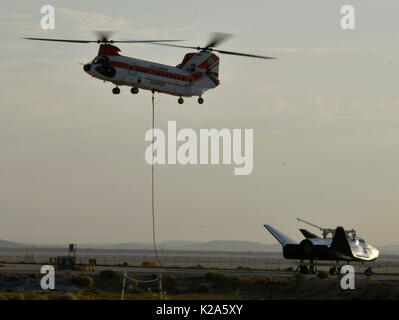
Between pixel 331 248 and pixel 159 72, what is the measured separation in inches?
768

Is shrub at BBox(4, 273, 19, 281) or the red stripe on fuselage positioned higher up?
the red stripe on fuselage

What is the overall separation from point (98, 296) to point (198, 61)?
22.9 m

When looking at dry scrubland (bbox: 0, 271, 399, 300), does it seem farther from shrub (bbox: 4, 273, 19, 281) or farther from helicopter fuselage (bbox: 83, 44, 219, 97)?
helicopter fuselage (bbox: 83, 44, 219, 97)

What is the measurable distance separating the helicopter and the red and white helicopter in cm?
1423

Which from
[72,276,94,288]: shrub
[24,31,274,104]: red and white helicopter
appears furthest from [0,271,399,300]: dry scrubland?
[24,31,274,104]: red and white helicopter

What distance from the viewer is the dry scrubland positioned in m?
55.6

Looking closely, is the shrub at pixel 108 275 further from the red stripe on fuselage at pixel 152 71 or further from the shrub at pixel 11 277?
the red stripe on fuselage at pixel 152 71

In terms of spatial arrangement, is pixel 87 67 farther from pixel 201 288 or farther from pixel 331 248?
pixel 331 248

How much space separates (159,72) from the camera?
2596 inches

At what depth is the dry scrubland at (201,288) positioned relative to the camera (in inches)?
2188
